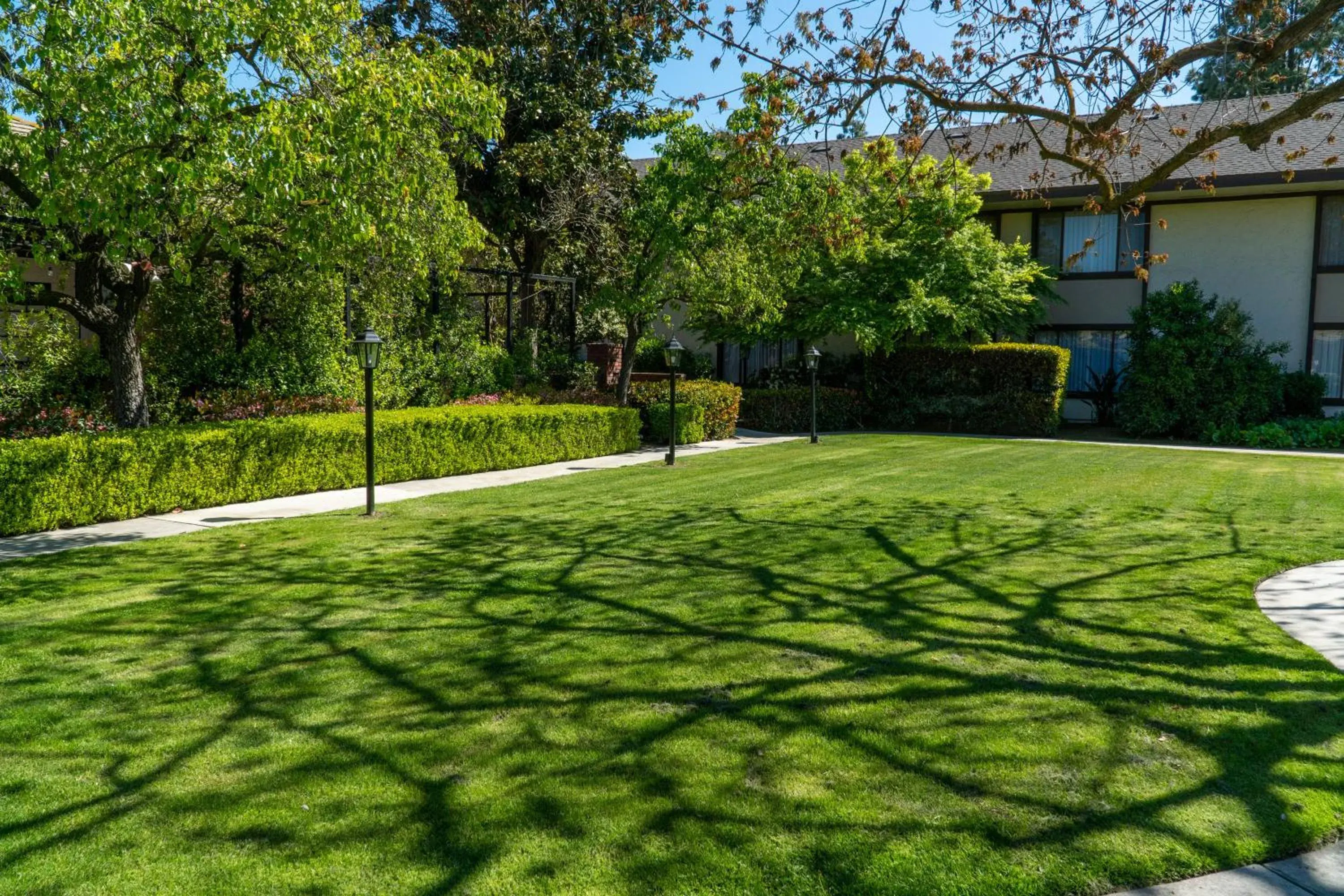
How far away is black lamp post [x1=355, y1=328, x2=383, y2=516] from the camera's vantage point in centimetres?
973

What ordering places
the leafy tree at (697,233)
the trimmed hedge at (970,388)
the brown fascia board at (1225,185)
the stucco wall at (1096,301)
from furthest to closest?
the stucco wall at (1096,301) < the trimmed hedge at (970,388) < the brown fascia board at (1225,185) < the leafy tree at (697,233)

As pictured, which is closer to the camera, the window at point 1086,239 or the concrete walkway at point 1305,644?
the concrete walkway at point 1305,644

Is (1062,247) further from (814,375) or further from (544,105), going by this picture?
(544,105)

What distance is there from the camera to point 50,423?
10.8 meters

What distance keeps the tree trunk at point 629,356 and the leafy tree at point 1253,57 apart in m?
10.7

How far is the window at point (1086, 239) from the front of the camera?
68.9 ft

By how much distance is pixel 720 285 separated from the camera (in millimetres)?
16953

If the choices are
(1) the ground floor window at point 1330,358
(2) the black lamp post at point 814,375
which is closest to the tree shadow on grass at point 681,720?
(2) the black lamp post at point 814,375

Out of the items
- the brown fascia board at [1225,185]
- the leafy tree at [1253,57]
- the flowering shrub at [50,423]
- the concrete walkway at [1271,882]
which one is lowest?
the concrete walkway at [1271,882]

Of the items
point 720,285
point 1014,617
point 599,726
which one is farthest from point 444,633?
point 720,285

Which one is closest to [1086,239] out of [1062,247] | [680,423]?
[1062,247]

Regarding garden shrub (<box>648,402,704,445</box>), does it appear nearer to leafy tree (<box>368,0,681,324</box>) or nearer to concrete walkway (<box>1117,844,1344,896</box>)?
leafy tree (<box>368,0,681,324</box>)

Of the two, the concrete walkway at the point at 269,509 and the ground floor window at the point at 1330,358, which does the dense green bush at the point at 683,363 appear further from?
the ground floor window at the point at 1330,358

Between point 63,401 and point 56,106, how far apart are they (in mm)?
4910
